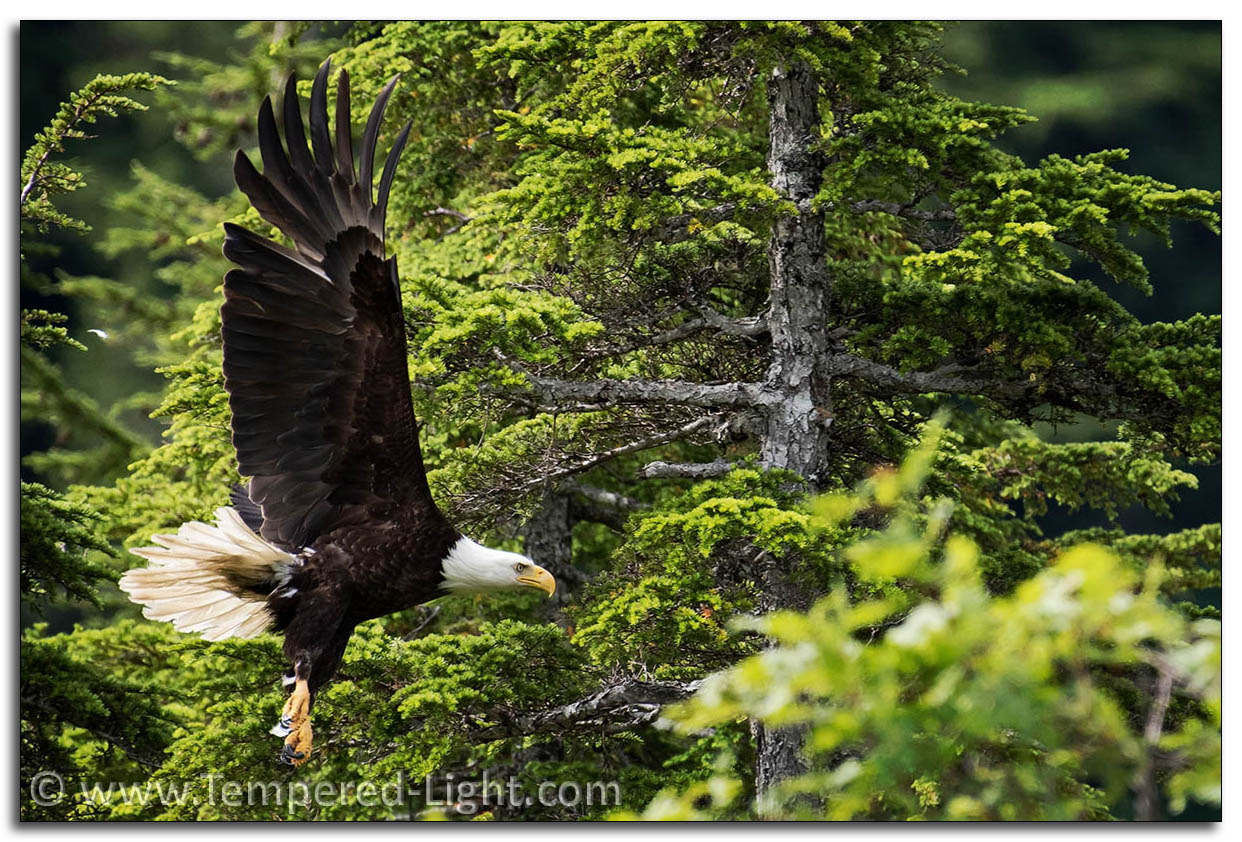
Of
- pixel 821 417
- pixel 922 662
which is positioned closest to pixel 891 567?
pixel 922 662

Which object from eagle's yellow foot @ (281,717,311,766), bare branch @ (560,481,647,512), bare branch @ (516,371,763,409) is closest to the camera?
eagle's yellow foot @ (281,717,311,766)

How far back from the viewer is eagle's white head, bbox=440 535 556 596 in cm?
410

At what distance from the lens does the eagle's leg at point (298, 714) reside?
4000 mm

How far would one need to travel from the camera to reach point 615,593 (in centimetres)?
455

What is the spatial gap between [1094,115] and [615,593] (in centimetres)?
316

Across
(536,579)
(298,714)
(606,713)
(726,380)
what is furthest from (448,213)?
(298,714)

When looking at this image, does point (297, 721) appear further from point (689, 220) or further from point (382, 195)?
point (689, 220)

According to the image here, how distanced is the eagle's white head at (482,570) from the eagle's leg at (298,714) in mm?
452

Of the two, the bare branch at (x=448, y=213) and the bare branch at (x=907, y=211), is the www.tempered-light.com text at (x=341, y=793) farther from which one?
the bare branch at (x=448, y=213)

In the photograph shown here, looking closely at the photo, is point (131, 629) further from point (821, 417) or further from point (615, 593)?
point (821, 417)

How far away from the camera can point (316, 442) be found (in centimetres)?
405

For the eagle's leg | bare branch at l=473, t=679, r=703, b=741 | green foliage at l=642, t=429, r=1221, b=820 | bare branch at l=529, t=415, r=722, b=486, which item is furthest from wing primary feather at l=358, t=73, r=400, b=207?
green foliage at l=642, t=429, r=1221, b=820

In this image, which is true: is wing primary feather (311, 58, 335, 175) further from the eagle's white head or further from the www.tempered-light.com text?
the www.tempered-light.com text

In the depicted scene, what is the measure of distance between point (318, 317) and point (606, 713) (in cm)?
174
